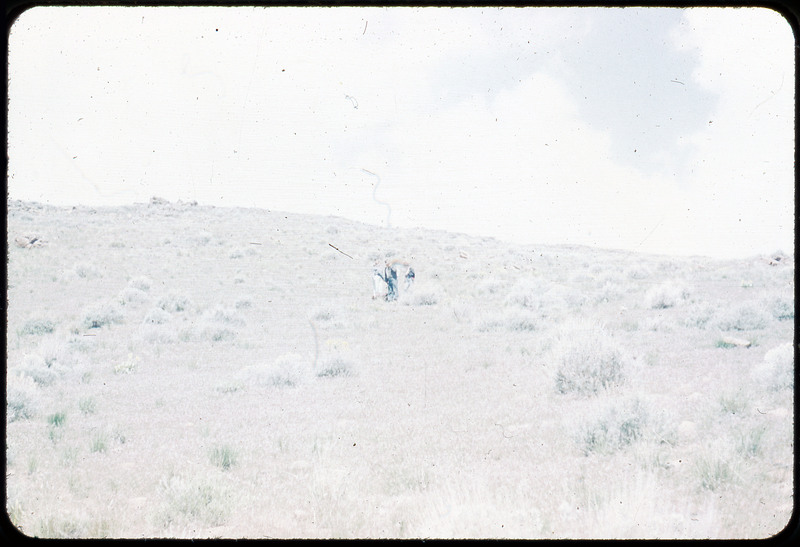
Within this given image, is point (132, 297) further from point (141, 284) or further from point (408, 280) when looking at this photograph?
point (408, 280)

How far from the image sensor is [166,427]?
14.8 ft

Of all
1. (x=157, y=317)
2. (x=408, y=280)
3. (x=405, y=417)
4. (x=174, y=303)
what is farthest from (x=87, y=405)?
(x=408, y=280)

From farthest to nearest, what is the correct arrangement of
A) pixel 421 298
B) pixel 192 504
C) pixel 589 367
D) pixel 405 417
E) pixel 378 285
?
pixel 378 285 → pixel 421 298 → pixel 589 367 → pixel 405 417 → pixel 192 504

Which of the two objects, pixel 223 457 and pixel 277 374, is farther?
pixel 277 374

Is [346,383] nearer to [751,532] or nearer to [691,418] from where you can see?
[691,418]

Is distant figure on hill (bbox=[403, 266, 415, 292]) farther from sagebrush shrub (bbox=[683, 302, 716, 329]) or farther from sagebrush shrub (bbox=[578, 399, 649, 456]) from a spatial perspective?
sagebrush shrub (bbox=[578, 399, 649, 456])

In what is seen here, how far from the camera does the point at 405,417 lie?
450 cm

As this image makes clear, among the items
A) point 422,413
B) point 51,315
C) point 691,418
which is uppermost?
point 691,418

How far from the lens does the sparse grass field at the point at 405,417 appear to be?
3.01 metres

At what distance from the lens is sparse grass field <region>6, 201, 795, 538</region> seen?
3.01 m

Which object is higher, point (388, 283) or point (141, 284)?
point (388, 283)

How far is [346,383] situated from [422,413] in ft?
4.47

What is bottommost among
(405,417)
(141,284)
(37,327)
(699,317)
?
(37,327)

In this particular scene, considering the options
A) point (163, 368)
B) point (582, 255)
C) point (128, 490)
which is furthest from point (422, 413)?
point (582, 255)
